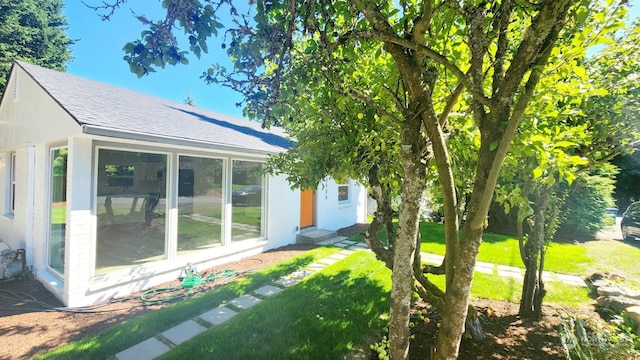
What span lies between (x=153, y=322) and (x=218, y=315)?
0.96 m

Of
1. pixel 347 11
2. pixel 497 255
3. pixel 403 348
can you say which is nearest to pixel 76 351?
pixel 403 348

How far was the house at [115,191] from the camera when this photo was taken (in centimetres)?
530

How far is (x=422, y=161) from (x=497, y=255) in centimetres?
751

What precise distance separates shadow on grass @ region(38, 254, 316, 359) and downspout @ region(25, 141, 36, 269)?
15.5ft

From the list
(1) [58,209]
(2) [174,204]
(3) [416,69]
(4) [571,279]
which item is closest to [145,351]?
(2) [174,204]

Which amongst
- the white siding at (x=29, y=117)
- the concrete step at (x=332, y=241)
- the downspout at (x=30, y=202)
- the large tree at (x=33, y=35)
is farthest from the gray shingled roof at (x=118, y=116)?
the large tree at (x=33, y=35)

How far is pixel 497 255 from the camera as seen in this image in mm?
8164

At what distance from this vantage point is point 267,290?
5.63 metres

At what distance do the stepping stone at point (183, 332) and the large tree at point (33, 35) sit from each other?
21.6 metres

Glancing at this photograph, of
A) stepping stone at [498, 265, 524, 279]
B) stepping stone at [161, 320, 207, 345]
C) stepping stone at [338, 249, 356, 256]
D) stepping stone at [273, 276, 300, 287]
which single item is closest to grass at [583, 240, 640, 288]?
stepping stone at [498, 265, 524, 279]

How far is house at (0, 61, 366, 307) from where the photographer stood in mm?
5297

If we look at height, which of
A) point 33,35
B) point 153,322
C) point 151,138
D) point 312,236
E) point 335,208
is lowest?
point 153,322

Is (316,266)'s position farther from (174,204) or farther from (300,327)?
(174,204)

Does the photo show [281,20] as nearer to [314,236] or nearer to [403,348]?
[403,348]
